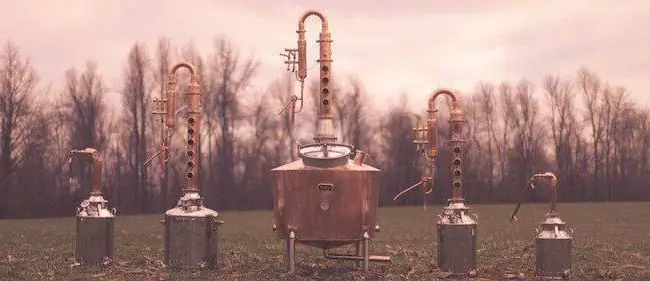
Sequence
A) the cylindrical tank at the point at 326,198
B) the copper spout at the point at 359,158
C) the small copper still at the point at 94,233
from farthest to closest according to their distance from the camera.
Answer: the small copper still at the point at 94,233 → the copper spout at the point at 359,158 → the cylindrical tank at the point at 326,198

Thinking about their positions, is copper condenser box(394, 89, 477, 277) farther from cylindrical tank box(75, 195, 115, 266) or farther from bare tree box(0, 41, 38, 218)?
bare tree box(0, 41, 38, 218)

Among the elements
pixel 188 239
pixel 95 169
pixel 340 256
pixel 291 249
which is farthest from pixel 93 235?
pixel 340 256

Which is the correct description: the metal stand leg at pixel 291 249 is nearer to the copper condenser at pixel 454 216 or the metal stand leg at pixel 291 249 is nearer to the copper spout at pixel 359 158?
the copper spout at pixel 359 158

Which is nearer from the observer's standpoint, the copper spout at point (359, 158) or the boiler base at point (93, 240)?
the copper spout at point (359, 158)

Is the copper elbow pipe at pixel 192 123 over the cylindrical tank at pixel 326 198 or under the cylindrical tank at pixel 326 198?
over

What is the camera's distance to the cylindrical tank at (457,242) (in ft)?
49.3

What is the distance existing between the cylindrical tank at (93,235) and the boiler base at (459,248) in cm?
623

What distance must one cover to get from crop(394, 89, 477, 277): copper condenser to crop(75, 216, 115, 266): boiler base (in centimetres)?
599

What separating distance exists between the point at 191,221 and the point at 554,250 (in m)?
6.27

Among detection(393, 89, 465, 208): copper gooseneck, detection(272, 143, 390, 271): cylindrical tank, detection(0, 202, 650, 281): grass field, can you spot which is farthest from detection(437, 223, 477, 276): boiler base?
detection(272, 143, 390, 271): cylindrical tank

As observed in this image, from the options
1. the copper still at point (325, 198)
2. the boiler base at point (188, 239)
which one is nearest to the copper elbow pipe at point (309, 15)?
the copper still at point (325, 198)

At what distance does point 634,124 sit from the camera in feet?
242

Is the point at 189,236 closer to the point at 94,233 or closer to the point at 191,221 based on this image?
the point at 191,221

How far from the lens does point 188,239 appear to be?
15477 millimetres
